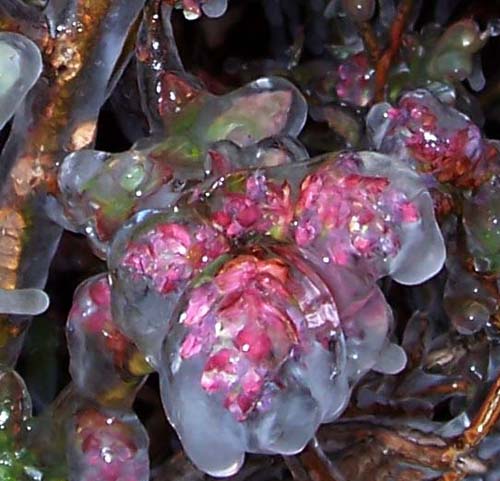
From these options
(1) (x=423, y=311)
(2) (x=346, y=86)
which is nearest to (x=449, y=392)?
Result: (1) (x=423, y=311)

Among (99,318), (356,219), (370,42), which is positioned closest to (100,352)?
(99,318)

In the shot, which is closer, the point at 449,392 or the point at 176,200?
the point at 176,200

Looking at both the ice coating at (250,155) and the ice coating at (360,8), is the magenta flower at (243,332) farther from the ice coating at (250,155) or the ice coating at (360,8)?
the ice coating at (360,8)

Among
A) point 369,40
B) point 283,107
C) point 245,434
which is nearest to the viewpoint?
point 245,434

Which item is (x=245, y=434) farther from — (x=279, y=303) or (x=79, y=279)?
(x=79, y=279)

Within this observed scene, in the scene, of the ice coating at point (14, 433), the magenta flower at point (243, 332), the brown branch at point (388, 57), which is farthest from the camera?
the brown branch at point (388, 57)

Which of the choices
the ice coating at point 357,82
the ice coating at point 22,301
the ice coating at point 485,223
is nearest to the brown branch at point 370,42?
the ice coating at point 357,82

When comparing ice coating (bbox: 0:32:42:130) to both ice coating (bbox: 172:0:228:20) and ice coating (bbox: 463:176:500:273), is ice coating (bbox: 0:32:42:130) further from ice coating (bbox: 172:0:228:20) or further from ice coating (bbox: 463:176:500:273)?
ice coating (bbox: 463:176:500:273)
